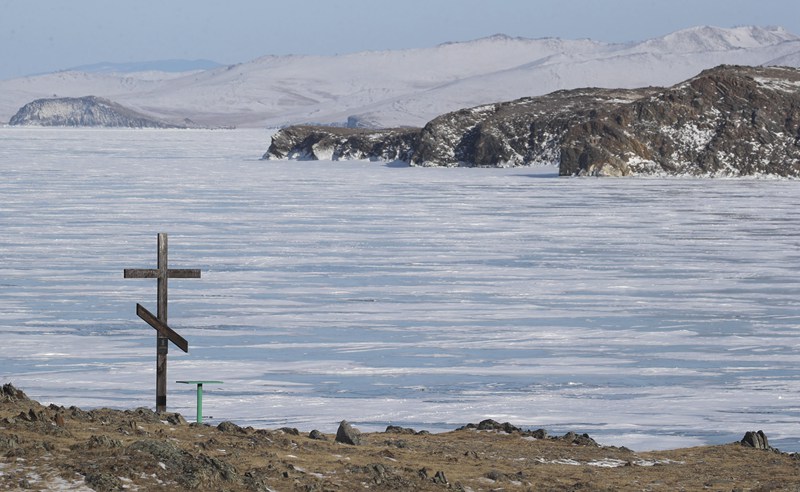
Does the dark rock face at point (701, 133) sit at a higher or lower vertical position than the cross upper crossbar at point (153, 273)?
higher

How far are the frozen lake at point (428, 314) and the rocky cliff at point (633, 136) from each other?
2388cm

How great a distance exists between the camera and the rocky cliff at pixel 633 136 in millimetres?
58531

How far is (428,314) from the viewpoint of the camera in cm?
1717

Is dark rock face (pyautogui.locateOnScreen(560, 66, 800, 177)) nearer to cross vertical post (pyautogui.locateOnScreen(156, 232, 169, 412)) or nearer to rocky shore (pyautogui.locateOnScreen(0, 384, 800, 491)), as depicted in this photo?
cross vertical post (pyautogui.locateOnScreen(156, 232, 169, 412))

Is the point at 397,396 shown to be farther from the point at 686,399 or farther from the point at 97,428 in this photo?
the point at 97,428

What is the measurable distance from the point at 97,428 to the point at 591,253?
1552 centimetres

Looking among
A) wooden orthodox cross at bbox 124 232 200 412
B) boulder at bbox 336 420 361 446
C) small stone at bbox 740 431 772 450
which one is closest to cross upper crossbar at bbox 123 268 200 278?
wooden orthodox cross at bbox 124 232 200 412

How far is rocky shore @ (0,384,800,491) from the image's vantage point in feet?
27.1

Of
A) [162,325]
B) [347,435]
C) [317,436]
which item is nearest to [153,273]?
[162,325]

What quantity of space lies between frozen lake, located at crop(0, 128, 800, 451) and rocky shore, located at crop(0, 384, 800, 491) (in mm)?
747

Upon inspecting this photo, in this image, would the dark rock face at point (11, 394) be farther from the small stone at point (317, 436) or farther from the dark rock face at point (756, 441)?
the dark rock face at point (756, 441)

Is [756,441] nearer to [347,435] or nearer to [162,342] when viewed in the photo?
[347,435]

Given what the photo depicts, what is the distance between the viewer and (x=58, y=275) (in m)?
20.8

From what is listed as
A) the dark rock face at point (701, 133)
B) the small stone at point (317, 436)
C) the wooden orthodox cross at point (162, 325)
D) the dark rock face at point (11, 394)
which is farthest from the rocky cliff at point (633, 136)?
the dark rock face at point (11, 394)
